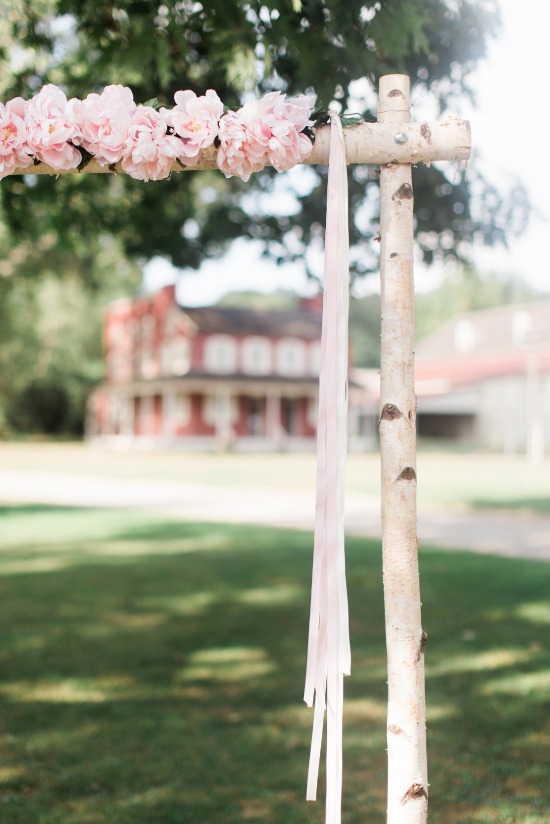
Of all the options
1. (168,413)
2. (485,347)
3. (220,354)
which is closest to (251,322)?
(220,354)

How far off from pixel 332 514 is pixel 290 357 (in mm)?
40555

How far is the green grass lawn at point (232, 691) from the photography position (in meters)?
3.88

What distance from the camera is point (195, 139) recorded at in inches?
115

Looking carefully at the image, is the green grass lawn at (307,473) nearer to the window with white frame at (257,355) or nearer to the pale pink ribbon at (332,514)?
the window with white frame at (257,355)

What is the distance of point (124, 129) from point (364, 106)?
396 cm

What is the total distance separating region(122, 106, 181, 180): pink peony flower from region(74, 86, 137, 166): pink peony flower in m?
0.02

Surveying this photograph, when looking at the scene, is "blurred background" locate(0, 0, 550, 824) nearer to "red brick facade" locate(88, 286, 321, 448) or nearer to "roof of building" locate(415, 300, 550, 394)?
"red brick facade" locate(88, 286, 321, 448)

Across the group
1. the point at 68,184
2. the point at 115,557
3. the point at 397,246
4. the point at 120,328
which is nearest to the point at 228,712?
the point at 397,246

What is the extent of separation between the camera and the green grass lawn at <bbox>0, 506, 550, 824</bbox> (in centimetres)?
388

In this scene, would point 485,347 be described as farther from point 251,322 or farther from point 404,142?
point 404,142

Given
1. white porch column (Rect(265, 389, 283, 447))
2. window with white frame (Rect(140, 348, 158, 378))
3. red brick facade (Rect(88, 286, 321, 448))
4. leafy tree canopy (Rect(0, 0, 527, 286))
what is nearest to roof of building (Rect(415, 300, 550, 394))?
red brick facade (Rect(88, 286, 321, 448))

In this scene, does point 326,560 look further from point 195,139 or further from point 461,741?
→ point 461,741

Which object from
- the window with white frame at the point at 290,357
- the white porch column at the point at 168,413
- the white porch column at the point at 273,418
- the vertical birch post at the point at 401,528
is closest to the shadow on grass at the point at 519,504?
the vertical birch post at the point at 401,528

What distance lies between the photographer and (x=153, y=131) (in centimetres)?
293
